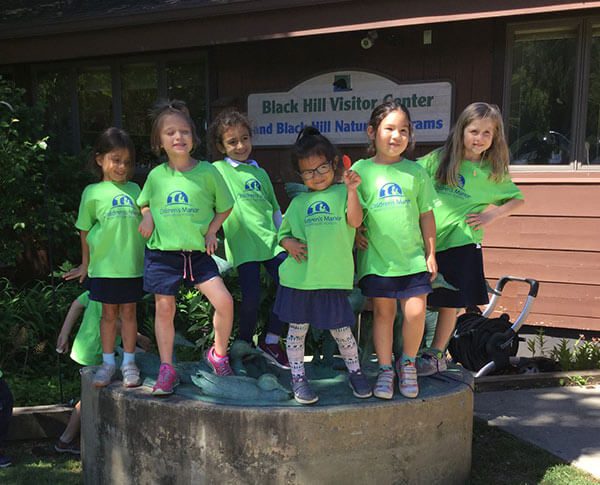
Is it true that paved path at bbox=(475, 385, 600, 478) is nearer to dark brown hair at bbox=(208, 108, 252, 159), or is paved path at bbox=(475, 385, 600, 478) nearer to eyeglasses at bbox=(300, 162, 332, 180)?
eyeglasses at bbox=(300, 162, 332, 180)

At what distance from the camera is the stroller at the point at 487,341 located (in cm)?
468

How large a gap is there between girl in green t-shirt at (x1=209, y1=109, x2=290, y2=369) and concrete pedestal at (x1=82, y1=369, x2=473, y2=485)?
760 millimetres

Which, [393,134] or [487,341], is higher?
[393,134]

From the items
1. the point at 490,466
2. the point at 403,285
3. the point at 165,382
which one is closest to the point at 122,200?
the point at 165,382

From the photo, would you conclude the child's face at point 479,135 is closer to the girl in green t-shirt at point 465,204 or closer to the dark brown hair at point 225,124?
the girl in green t-shirt at point 465,204

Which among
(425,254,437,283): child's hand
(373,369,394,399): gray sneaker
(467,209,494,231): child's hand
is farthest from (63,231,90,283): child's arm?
(467,209,494,231): child's hand

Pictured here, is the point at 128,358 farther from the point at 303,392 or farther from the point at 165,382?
the point at 303,392

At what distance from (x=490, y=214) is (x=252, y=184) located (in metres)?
1.30

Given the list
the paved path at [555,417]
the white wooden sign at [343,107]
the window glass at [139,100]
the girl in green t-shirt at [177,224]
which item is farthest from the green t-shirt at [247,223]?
the window glass at [139,100]

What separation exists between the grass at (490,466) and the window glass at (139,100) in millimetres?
4421

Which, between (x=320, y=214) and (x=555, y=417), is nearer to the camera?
(x=320, y=214)

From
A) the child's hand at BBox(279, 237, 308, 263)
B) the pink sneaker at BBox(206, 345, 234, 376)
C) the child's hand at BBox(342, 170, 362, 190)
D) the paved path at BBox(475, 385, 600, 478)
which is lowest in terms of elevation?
the paved path at BBox(475, 385, 600, 478)

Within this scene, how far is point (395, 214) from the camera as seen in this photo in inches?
110

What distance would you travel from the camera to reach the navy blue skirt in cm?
277
